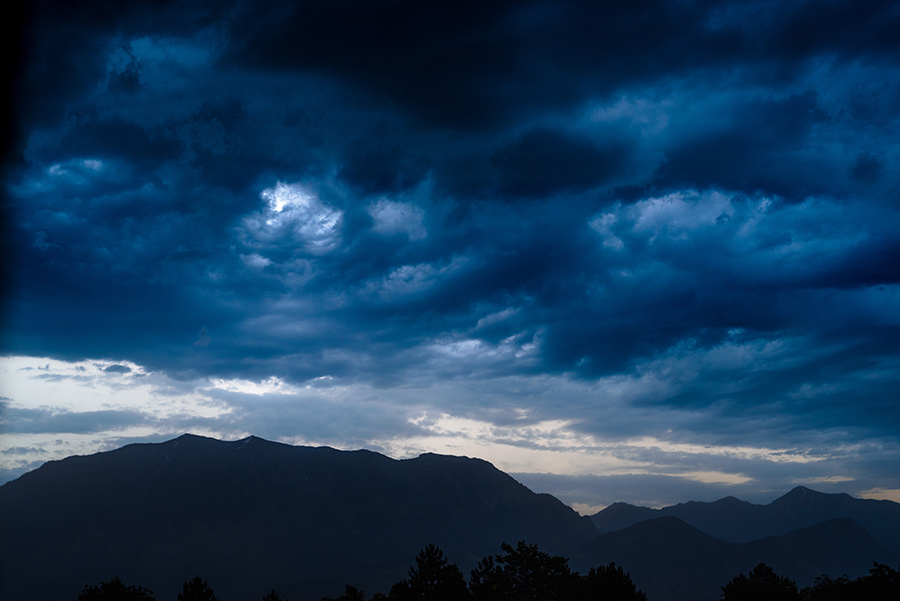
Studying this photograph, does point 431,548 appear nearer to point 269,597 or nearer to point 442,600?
point 442,600

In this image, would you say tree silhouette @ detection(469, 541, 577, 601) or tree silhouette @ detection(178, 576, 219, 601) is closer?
tree silhouette @ detection(178, 576, 219, 601)

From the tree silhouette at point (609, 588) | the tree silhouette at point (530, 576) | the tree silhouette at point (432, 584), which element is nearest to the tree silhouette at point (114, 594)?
the tree silhouette at point (432, 584)

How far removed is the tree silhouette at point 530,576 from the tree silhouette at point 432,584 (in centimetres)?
1550

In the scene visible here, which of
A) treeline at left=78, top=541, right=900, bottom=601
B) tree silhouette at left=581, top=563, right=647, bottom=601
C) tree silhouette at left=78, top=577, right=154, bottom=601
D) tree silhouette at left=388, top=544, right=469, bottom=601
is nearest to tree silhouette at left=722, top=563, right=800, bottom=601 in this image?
treeline at left=78, top=541, right=900, bottom=601

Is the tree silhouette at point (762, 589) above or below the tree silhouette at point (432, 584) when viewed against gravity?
below

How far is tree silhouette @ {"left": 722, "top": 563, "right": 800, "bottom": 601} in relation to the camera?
96.6m

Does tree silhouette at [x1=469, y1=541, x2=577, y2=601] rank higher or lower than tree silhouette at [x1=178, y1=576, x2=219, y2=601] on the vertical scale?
lower

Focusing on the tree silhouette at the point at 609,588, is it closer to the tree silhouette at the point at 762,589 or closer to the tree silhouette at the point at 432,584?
the tree silhouette at the point at 432,584

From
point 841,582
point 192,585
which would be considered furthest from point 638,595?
point 192,585

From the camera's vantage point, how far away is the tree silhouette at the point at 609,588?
87.3 meters

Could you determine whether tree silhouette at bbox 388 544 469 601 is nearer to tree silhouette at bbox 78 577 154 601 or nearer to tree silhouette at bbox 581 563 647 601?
tree silhouette at bbox 581 563 647 601

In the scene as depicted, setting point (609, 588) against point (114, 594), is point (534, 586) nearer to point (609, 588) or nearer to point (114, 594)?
point (609, 588)

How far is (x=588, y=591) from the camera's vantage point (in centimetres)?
8994

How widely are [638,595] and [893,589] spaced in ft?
107
